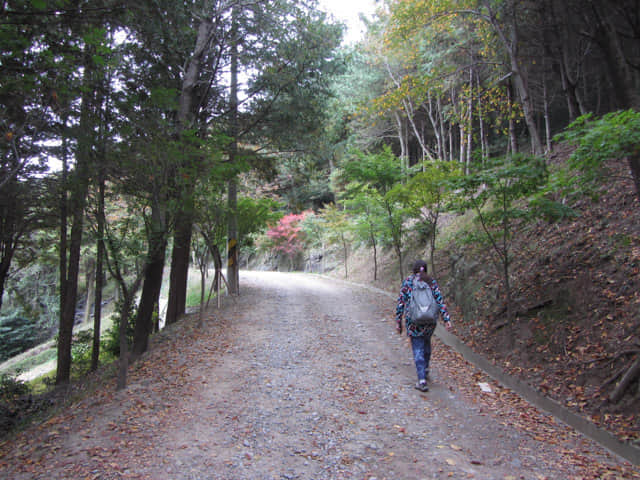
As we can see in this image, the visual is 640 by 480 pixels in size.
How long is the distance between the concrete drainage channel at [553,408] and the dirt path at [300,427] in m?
0.14

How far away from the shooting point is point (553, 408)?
15.4ft

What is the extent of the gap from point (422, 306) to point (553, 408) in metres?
2.01

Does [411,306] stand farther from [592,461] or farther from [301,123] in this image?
[301,123]

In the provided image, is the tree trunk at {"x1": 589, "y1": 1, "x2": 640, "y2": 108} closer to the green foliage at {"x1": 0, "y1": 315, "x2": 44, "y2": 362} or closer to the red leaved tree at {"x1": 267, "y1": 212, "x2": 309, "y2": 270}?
the red leaved tree at {"x1": 267, "y1": 212, "x2": 309, "y2": 270}

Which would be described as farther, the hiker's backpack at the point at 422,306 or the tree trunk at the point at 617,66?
the tree trunk at the point at 617,66

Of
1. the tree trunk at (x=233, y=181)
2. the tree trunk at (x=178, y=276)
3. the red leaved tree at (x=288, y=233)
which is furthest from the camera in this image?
the red leaved tree at (x=288, y=233)

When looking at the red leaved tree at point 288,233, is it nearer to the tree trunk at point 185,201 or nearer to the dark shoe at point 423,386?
the tree trunk at point 185,201

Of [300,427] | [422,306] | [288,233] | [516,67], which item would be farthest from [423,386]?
[288,233]

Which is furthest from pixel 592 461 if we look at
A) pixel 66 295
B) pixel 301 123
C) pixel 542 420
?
pixel 66 295

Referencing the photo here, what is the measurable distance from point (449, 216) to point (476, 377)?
40.7ft

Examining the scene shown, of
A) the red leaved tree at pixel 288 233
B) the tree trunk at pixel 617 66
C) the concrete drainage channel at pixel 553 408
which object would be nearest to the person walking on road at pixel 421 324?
Result: the concrete drainage channel at pixel 553 408

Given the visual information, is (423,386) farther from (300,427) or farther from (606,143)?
(606,143)

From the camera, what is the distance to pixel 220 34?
952 centimetres

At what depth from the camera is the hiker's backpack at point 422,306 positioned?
524cm
